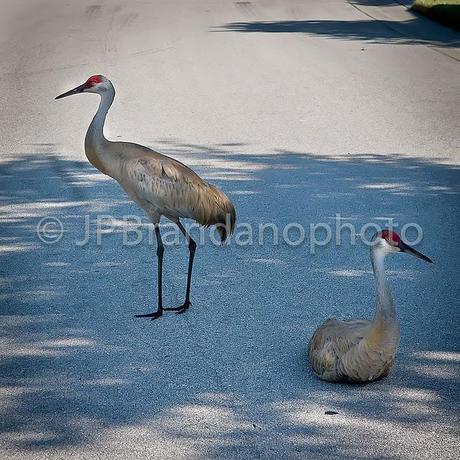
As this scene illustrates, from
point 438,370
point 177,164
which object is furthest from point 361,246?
point 438,370

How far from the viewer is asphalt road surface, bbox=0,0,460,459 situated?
5441mm

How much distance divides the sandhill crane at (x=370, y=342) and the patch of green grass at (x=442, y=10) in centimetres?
1597

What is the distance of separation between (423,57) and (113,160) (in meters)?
11.5

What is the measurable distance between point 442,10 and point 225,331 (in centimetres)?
1727

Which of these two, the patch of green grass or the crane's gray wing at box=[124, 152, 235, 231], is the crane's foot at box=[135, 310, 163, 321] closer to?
the crane's gray wing at box=[124, 152, 235, 231]

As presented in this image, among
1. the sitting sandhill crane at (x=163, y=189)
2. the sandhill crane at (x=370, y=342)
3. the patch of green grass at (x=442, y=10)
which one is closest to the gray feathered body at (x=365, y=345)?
the sandhill crane at (x=370, y=342)

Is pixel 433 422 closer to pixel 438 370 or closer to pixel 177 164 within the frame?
pixel 438 370

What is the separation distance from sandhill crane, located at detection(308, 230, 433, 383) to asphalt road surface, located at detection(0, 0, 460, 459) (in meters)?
0.11

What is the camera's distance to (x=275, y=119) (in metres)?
13.4

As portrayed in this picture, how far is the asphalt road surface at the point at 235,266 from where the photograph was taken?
544 cm

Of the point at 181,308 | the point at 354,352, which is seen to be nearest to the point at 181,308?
the point at 181,308

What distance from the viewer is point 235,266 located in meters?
8.05

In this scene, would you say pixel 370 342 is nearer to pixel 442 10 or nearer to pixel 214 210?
pixel 214 210

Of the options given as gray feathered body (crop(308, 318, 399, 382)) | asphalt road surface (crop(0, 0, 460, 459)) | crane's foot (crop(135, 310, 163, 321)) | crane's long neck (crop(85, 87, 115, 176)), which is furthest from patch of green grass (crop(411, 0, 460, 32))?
gray feathered body (crop(308, 318, 399, 382))
